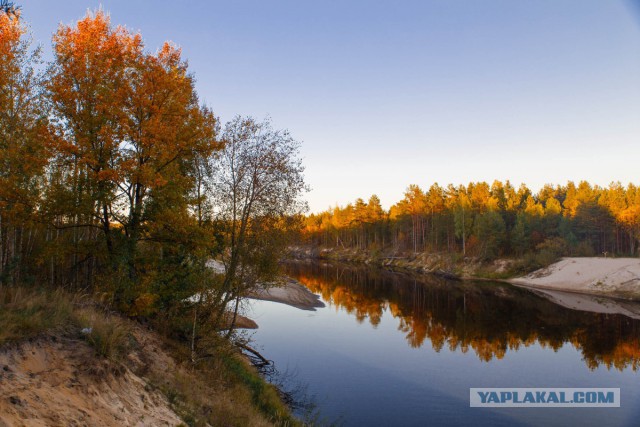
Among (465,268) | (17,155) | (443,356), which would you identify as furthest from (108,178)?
(465,268)

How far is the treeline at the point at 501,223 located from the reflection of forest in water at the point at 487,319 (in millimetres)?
17561

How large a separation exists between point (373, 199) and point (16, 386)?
10769cm

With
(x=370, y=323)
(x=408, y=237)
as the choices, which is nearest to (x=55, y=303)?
(x=370, y=323)

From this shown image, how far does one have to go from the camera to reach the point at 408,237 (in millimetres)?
102375

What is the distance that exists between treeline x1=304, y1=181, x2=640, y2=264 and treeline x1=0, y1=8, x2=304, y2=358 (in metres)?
69.0

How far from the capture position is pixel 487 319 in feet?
124

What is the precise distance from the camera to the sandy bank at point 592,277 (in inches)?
2067

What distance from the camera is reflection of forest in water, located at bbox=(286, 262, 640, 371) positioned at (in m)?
29.0

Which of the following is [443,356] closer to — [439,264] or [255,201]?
[255,201]

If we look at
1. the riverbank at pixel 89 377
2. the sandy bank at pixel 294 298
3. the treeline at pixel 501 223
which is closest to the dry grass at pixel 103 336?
the riverbank at pixel 89 377

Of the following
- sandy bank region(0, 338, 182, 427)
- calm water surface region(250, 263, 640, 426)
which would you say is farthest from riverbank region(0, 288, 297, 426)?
calm water surface region(250, 263, 640, 426)

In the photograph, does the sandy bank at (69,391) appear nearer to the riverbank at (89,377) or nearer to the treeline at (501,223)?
the riverbank at (89,377)

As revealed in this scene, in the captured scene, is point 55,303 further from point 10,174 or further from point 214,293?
point 214,293

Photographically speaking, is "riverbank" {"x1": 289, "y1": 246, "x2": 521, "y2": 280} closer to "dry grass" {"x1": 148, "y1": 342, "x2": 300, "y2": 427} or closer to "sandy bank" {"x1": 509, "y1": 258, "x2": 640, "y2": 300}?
"sandy bank" {"x1": 509, "y1": 258, "x2": 640, "y2": 300}
